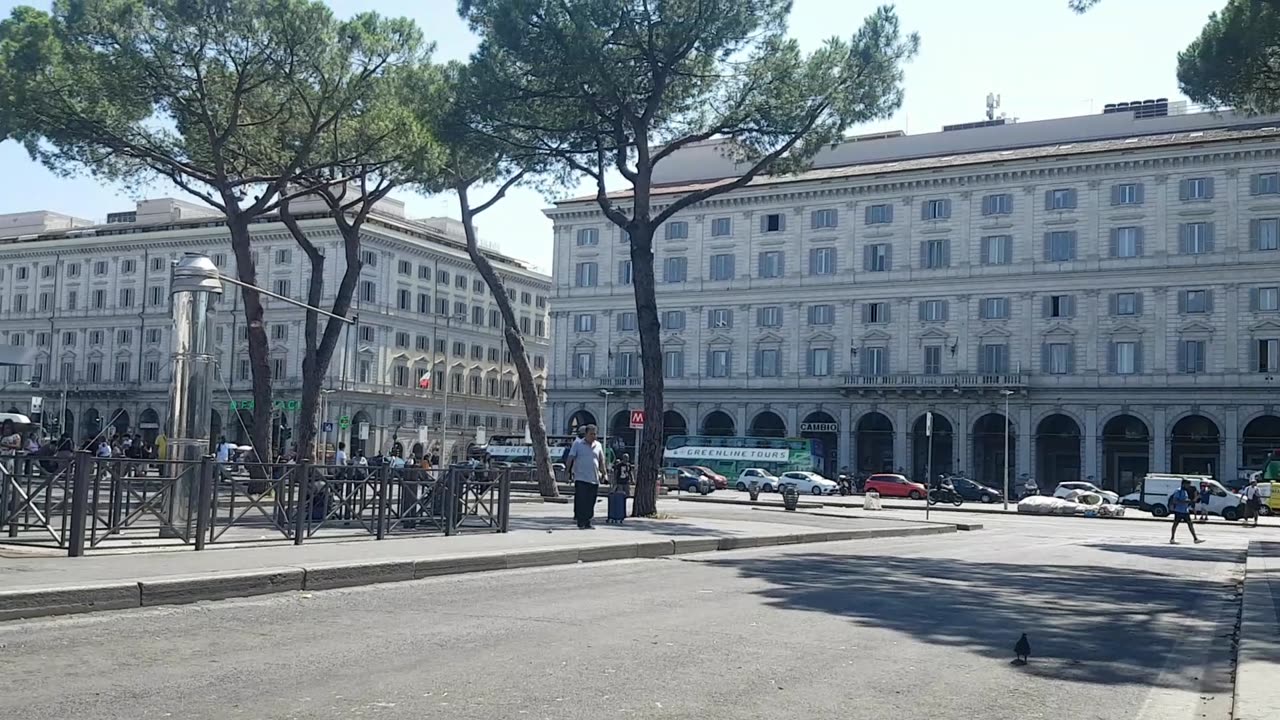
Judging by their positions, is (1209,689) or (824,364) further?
(824,364)

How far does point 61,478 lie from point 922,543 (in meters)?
16.3

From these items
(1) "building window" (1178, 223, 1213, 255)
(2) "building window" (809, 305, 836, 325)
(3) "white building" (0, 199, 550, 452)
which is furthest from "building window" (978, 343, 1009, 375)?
(3) "white building" (0, 199, 550, 452)

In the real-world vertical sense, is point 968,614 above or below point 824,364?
below

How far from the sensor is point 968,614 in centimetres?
1197

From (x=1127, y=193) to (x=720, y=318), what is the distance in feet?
78.2

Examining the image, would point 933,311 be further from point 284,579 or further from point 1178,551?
point 284,579

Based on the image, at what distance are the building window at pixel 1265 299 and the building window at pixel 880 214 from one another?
1908 centimetres

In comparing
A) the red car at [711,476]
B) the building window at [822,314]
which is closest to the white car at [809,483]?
the red car at [711,476]

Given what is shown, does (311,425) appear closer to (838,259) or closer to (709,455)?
(709,455)

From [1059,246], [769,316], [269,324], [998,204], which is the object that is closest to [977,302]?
[1059,246]

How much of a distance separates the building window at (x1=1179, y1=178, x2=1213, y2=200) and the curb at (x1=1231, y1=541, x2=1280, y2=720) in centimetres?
5273

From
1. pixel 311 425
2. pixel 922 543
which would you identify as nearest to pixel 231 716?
pixel 922 543

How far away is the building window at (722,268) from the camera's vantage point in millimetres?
77250

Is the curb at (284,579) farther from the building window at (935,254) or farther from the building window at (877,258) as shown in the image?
the building window at (877,258)
